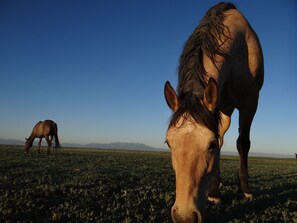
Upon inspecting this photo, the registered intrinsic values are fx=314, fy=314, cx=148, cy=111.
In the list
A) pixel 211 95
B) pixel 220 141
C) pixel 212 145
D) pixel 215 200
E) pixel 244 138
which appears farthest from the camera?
pixel 244 138

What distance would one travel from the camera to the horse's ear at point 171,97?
14.8 feet

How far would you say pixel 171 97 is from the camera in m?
4.57

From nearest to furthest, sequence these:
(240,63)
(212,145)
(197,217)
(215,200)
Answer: (197,217) → (212,145) → (215,200) → (240,63)

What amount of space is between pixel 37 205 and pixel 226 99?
450 centimetres

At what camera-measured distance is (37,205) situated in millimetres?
5766

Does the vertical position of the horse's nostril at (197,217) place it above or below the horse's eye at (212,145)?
below

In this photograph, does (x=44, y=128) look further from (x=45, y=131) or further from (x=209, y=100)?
(x=209, y=100)

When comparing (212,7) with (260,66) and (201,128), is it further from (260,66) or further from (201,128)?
(201,128)

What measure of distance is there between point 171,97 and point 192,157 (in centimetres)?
99

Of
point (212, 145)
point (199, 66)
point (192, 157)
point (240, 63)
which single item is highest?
point (240, 63)

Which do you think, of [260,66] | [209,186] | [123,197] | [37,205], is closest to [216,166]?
[209,186]

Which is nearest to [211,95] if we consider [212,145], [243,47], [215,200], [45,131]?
A: [212,145]

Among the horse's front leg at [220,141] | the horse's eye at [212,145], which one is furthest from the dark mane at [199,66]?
the horse's front leg at [220,141]

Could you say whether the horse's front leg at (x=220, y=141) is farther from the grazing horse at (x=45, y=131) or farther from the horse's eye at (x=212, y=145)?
the grazing horse at (x=45, y=131)
